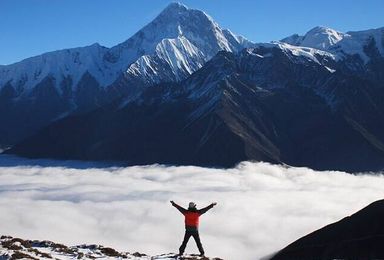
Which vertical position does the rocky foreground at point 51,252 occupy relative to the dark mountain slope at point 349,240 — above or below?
below

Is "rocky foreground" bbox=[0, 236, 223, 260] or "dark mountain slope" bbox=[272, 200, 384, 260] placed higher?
"dark mountain slope" bbox=[272, 200, 384, 260]

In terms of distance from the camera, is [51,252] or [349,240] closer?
[51,252]

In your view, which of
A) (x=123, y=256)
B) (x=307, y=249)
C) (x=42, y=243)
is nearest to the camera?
(x=123, y=256)

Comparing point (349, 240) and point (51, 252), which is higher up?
point (349, 240)

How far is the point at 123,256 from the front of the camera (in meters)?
50.6

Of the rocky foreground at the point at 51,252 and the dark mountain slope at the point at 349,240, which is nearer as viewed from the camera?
the rocky foreground at the point at 51,252

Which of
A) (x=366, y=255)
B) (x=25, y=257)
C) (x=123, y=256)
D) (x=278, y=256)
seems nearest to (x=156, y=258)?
(x=123, y=256)

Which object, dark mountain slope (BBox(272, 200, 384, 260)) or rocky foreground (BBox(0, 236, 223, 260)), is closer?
rocky foreground (BBox(0, 236, 223, 260))

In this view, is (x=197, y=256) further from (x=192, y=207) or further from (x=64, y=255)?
(x=64, y=255)

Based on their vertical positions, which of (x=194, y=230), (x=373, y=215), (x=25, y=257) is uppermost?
(x=373, y=215)

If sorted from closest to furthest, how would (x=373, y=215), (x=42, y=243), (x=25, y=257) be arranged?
(x=25, y=257), (x=42, y=243), (x=373, y=215)

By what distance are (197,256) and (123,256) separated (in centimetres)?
675

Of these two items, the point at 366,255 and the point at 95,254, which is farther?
the point at 366,255

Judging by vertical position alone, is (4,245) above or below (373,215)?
below
